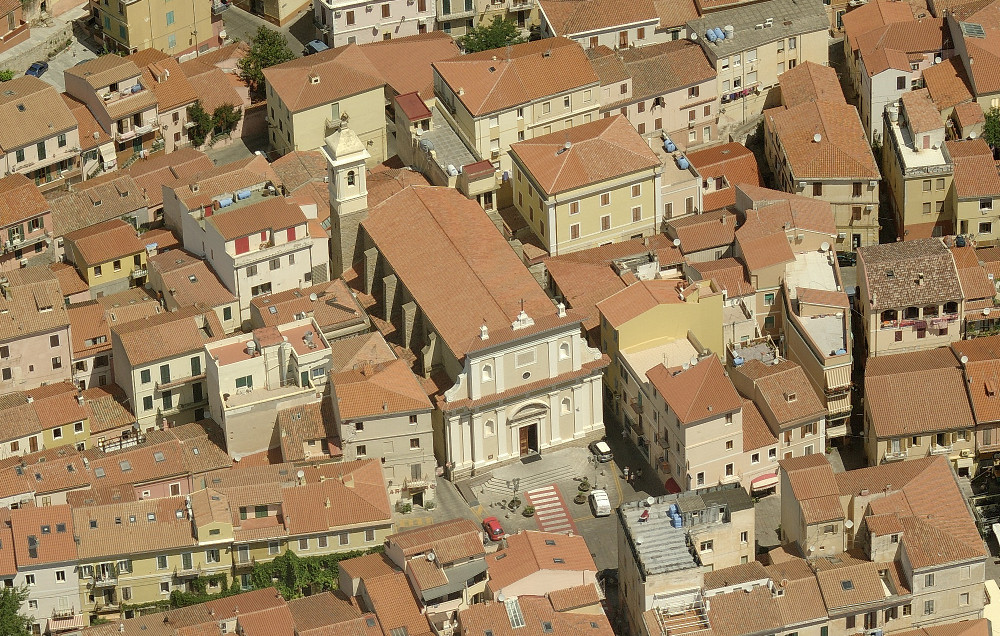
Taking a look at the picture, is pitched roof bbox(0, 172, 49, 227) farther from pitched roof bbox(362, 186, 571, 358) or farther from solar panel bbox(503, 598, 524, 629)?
solar panel bbox(503, 598, 524, 629)

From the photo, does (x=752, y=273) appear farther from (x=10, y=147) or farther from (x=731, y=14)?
(x=10, y=147)

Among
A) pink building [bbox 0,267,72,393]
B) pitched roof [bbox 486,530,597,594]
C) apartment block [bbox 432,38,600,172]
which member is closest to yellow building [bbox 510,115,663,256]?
apartment block [bbox 432,38,600,172]

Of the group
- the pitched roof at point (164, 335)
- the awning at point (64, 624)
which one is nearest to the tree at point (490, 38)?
the pitched roof at point (164, 335)

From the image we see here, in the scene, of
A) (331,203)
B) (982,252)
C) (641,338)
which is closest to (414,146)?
(331,203)

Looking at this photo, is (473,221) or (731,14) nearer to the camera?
(473,221)

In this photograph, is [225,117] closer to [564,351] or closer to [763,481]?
[564,351]

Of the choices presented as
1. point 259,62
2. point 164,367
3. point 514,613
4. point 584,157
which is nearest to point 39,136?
point 259,62
